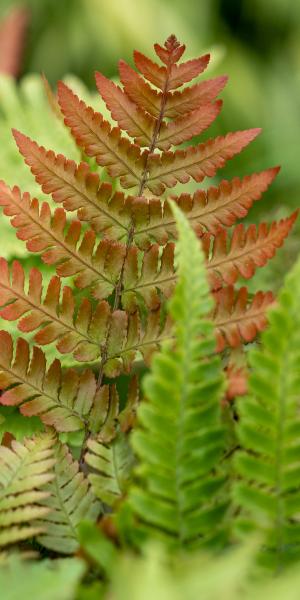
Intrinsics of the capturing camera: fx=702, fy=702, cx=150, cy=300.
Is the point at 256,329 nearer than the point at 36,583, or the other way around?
the point at 36,583

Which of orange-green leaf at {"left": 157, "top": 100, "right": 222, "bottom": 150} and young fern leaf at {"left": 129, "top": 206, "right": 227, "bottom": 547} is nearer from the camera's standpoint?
young fern leaf at {"left": 129, "top": 206, "right": 227, "bottom": 547}

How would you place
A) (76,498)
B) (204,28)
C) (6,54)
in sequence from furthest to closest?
(204,28), (6,54), (76,498)

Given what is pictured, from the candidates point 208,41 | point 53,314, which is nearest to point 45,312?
point 53,314

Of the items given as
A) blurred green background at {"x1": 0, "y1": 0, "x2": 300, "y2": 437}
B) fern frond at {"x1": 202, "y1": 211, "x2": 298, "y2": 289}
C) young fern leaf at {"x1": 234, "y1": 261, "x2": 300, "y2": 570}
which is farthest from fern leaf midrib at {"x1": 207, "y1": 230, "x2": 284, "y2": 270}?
blurred green background at {"x1": 0, "y1": 0, "x2": 300, "y2": 437}

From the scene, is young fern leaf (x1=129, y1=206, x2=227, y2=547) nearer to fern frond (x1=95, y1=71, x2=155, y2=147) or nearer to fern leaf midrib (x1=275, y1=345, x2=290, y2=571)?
fern leaf midrib (x1=275, y1=345, x2=290, y2=571)

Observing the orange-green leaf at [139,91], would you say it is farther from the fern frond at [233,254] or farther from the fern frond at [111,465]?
the fern frond at [111,465]

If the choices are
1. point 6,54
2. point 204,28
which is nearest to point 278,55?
point 204,28

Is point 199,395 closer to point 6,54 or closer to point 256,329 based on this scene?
point 256,329
